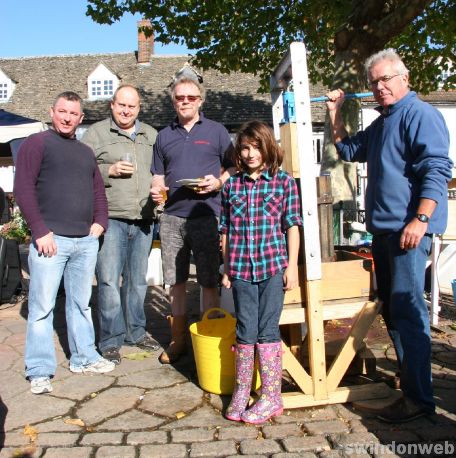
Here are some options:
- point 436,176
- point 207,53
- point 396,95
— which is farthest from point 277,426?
point 207,53

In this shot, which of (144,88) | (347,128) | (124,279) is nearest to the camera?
(124,279)

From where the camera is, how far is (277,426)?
3.04 m

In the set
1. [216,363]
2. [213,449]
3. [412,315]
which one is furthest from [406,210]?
[213,449]

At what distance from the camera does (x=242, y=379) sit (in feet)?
10.3

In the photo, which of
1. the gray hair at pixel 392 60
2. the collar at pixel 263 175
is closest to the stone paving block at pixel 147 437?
the collar at pixel 263 175

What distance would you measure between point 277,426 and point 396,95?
2.02 m

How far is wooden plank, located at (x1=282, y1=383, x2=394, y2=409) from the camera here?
3226 millimetres

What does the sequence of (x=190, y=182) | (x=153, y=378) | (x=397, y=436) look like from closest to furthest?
(x=397, y=436) → (x=190, y=182) → (x=153, y=378)

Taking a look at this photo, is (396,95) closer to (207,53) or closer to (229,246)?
(229,246)

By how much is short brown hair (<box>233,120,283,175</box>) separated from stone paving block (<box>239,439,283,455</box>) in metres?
1.50

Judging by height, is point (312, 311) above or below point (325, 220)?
below

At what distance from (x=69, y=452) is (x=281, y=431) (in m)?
1.15

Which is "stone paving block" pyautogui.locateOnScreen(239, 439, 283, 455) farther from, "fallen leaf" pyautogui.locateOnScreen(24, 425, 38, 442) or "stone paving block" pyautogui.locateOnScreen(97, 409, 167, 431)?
"fallen leaf" pyautogui.locateOnScreen(24, 425, 38, 442)

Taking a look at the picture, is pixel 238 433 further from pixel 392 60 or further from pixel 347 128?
pixel 347 128
